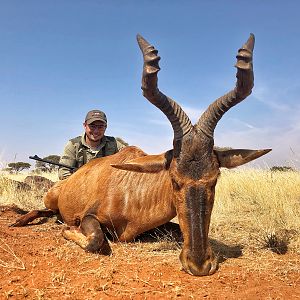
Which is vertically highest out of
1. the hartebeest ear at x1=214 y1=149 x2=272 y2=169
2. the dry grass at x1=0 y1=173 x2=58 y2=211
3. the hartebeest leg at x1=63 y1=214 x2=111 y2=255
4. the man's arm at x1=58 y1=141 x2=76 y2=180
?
the hartebeest ear at x1=214 y1=149 x2=272 y2=169

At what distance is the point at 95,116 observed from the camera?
8938 millimetres

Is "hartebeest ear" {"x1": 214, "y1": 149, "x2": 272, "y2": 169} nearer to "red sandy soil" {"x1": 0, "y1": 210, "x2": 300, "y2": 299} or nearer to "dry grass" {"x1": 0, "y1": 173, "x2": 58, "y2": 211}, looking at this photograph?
"red sandy soil" {"x1": 0, "y1": 210, "x2": 300, "y2": 299}

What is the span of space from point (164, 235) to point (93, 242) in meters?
1.12

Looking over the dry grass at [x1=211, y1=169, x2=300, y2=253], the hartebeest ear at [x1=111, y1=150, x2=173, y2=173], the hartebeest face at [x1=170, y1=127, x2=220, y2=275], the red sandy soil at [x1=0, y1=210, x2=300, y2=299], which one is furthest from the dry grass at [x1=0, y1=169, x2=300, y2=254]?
the hartebeest face at [x1=170, y1=127, x2=220, y2=275]

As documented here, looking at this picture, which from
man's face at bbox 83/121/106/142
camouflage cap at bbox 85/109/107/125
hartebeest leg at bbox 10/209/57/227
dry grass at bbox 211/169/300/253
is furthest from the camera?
man's face at bbox 83/121/106/142

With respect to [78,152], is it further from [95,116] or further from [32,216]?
[32,216]

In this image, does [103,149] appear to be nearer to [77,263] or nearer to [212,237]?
[212,237]

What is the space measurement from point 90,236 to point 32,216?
252cm

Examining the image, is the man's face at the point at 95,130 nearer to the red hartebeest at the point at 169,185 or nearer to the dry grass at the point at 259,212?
the red hartebeest at the point at 169,185

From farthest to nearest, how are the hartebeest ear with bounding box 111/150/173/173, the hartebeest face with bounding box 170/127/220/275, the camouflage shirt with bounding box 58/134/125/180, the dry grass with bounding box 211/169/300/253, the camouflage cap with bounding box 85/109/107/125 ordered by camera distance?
the camouflage shirt with bounding box 58/134/125/180, the camouflage cap with bounding box 85/109/107/125, the dry grass with bounding box 211/169/300/253, the hartebeest ear with bounding box 111/150/173/173, the hartebeest face with bounding box 170/127/220/275

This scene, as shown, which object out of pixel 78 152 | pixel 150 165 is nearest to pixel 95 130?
pixel 78 152

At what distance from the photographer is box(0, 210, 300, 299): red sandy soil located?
371 centimetres

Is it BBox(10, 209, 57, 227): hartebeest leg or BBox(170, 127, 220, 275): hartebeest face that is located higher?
BBox(170, 127, 220, 275): hartebeest face

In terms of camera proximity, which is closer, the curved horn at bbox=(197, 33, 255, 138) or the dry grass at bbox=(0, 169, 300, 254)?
the curved horn at bbox=(197, 33, 255, 138)
